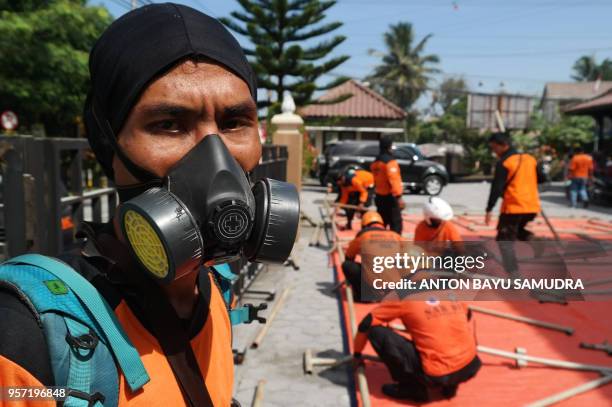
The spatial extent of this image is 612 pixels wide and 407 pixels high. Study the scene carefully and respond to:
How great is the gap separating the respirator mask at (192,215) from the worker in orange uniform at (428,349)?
8.69ft

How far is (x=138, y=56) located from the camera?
977 mm

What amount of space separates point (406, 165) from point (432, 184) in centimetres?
117

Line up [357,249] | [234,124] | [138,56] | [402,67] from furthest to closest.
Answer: [402,67] → [357,249] → [234,124] → [138,56]

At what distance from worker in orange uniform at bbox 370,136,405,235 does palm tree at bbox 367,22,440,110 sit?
38.9 metres

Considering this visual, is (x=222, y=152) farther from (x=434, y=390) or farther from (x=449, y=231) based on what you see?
(x=449, y=231)

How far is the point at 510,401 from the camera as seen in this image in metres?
3.55

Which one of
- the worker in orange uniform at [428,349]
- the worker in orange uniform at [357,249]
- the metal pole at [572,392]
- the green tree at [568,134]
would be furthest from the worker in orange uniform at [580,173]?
the green tree at [568,134]

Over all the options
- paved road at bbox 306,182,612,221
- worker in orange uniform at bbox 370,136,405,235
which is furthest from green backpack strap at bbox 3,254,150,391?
paved road at bbox 306,182,612,221

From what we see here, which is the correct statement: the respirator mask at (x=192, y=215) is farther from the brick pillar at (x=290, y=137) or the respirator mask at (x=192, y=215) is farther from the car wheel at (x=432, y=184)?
the car wheel at (x=432, y=184)

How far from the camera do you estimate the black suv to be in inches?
699

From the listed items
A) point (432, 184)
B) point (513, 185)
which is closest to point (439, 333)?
point (513, 185)

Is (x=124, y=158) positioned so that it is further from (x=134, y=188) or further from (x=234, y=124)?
(x=234, y=124)

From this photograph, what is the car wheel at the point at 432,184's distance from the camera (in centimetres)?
1786

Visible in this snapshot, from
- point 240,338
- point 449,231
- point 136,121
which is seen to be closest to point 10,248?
point 136,121
